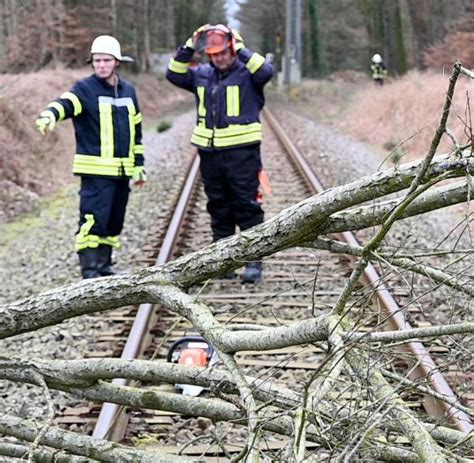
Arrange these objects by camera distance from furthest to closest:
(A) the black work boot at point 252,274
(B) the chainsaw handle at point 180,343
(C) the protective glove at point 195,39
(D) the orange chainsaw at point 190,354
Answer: (A) the black work boot at point 252,274 < (C) the protective glove at point 195,39 < (B) the chainsaw handle at point 180,343 < (D) the orange chainsaw at point 190,354

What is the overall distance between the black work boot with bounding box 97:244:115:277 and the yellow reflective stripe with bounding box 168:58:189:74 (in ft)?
5.10

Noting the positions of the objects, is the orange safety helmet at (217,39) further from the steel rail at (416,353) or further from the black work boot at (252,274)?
the steel rail at (416,353)

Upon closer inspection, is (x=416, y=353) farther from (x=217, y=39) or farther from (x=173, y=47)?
(x=173, y=47)

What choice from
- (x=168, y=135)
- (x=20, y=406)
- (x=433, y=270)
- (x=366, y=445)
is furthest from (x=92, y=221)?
(x=168, y=135)

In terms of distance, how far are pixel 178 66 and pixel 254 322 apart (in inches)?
92.0

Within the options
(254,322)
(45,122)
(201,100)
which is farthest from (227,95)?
(254,322)

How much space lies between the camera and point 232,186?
7.07 m

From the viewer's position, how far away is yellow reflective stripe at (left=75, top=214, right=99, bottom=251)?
22.7 feet

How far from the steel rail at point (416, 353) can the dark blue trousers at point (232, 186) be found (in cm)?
112

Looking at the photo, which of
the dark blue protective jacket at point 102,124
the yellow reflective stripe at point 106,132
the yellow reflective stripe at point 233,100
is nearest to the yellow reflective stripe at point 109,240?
the dark blue protective jacket at point 102,124

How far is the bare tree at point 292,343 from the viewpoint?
2369mm

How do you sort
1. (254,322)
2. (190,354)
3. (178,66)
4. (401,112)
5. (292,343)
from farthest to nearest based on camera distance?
(401,112)
(178,66)
(254,322)
(190,354)
(292,343)

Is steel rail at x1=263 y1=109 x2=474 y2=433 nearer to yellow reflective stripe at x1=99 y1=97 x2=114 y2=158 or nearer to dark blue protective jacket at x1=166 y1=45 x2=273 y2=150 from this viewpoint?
dark blue protective jacket at x1=166 y1=45 x2=273 y2=150

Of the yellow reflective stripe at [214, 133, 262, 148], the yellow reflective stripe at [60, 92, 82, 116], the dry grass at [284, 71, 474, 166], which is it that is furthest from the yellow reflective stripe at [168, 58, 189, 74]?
the dry grass at [284, 71, 474, 166]
